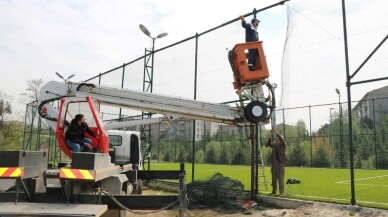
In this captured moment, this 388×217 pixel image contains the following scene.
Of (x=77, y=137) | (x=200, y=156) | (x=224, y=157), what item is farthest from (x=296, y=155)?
(x=77, y=137)

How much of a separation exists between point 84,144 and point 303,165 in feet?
68.6

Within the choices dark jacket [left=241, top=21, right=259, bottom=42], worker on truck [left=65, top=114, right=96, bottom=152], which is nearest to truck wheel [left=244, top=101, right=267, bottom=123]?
dark jacket [left=241, top=21, right=259, bottom=42]

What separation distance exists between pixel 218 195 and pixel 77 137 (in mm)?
4890

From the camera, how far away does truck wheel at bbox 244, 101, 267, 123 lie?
683 centimetres

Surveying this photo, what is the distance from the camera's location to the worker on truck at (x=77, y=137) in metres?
6.26

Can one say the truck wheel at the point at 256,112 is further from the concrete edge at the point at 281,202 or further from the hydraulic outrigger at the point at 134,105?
the concrete edge at the point at 281,202

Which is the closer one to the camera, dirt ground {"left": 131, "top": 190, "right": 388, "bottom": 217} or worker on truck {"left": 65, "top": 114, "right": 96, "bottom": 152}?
worker on truck {"left": 65, "top": 114, "right": 96, "bottom": 152}

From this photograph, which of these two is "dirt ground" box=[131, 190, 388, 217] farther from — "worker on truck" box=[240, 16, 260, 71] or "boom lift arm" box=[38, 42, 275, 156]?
"worker on truck" box=[240, 16, 260, 71]

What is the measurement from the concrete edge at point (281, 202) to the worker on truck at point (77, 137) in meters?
5.24

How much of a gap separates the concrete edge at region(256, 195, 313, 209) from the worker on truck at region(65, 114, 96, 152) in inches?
206

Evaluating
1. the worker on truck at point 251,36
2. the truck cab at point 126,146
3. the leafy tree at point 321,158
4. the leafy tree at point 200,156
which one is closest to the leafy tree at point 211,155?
the leafy tree at point 200,156

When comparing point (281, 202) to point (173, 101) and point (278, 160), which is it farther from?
point (173, 101)

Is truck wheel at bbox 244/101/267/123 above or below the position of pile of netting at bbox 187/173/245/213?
above

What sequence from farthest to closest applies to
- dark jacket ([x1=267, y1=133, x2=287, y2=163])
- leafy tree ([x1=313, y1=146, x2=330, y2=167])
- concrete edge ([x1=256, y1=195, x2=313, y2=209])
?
leafy tree ([x1=313, y1=146, x2=330, y2=167]) < dark jacket ([x1=267, y1=133, x2=287, y2=163]) < concrete edge ([x1=256, y1=195, x2=313, y2=209])
